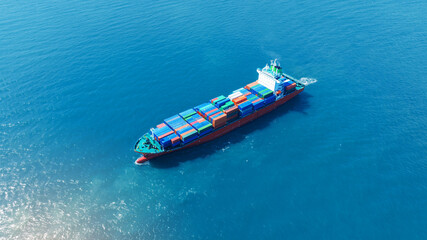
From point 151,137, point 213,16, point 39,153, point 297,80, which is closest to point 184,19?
point 213,16

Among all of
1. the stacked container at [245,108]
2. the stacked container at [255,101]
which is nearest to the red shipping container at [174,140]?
the stacked container at [245,108]

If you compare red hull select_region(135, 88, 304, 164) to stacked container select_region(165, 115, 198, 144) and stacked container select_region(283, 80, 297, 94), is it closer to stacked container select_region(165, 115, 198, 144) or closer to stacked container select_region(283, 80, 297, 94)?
stacked container select_region(283, 80, 297, 94)

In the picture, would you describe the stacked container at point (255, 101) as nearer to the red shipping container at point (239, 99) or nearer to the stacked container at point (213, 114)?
the red shipping container at point (239, 99)

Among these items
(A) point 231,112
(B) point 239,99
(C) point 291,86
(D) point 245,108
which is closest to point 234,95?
(B) point 239,99

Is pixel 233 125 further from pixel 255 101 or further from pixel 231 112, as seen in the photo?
pixel 255 101

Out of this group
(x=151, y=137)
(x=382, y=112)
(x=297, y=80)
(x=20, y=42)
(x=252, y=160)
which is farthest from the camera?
(x=20, y=42)

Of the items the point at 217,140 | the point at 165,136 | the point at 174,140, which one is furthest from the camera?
the point at 217,140

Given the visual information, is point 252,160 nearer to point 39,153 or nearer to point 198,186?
point 198,186
